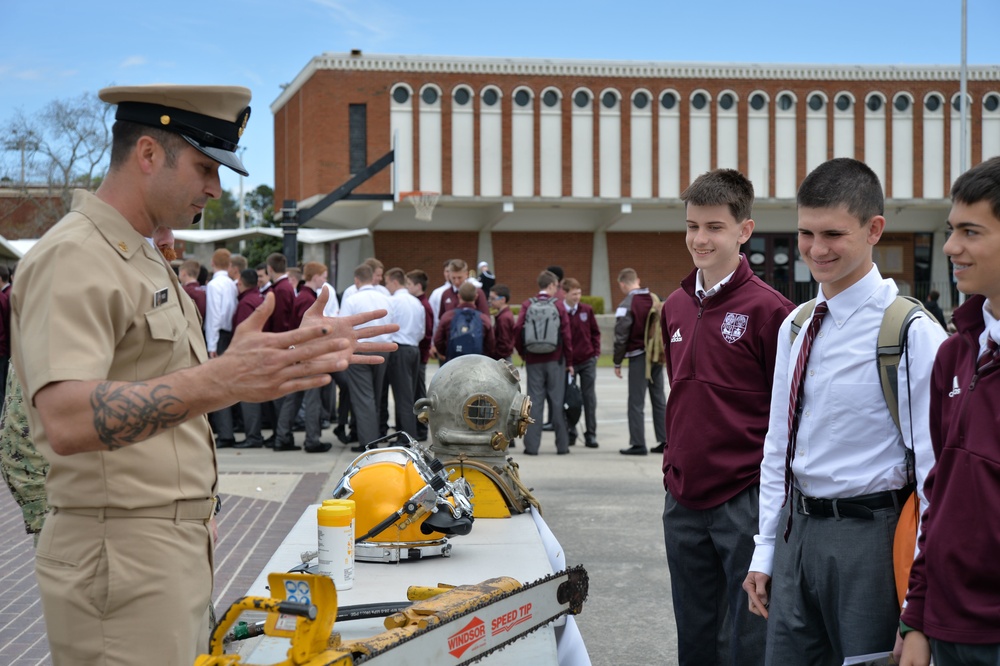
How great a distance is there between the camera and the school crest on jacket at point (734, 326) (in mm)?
3770

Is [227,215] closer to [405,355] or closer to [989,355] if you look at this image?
[405,355]

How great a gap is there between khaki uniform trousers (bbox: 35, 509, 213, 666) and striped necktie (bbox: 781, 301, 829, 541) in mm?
1925

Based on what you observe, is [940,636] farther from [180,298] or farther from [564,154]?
[564,154]

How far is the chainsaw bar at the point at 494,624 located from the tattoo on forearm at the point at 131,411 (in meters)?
1.10

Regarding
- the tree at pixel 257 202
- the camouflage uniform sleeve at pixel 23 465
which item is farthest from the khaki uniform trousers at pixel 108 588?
the tree at pixel 257 202

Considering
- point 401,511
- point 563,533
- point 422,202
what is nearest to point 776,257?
point 422,202

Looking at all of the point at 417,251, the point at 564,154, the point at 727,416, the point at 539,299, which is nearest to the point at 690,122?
the point at 564,154

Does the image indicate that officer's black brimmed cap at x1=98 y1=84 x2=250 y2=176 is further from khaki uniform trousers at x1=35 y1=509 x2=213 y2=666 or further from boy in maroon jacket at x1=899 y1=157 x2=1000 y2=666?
boy in maroon jacket at x1=899 y1=157 x2=1000 y2=666

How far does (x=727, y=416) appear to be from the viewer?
3748 millimetres

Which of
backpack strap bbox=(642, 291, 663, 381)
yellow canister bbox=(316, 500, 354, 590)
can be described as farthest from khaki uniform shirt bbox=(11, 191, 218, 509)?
backpack strap bbox=(642, 291, 663, 381)

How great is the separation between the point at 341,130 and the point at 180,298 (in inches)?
1531

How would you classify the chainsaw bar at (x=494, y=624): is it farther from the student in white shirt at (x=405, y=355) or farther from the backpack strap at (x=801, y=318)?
the student in white shirt at (x=405, y=355)

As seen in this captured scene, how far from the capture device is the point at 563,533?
8141mm

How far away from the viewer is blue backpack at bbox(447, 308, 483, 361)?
1236cm
